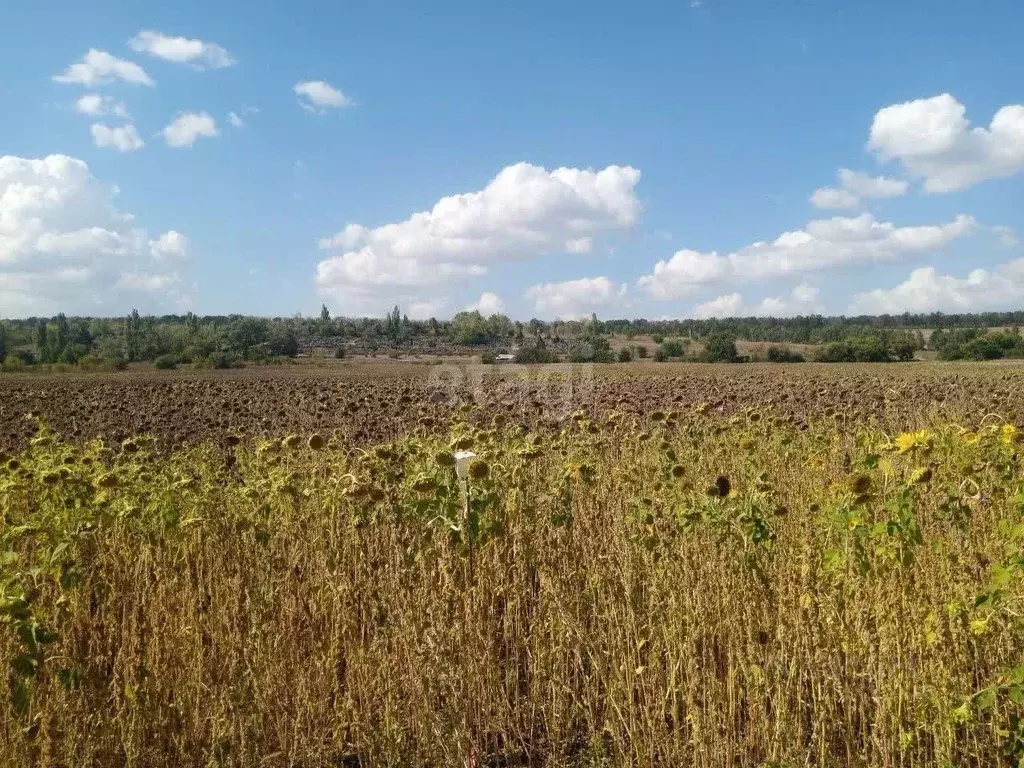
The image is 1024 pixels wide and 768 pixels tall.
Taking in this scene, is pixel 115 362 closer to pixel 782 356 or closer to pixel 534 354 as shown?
pixel 534 354

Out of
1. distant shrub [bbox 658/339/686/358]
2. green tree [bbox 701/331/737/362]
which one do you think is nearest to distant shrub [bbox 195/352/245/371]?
A: distant shrub [bbox 658/339/686/358]

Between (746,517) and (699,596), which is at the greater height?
(746,517)

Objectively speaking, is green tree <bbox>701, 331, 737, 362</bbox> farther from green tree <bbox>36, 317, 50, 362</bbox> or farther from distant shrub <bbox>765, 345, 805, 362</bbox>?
green tree <bbox>36, 317, 50, 362</bbox>

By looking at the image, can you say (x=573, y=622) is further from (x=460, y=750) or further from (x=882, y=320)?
(x=882, y=320)

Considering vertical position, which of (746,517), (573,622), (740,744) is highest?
(746,517)

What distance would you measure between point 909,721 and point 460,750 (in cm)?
165

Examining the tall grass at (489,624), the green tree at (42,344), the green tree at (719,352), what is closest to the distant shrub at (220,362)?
the green tree at (42,344)

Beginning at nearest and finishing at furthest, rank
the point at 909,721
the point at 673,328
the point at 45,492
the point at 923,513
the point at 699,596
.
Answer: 1. the point at 909,721
2. the point at 699,596
3. the point at 45,492
4. the point at 923,513
5. the point at 673,328

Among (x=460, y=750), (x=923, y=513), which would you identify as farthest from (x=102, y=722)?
(x=923, y=513)

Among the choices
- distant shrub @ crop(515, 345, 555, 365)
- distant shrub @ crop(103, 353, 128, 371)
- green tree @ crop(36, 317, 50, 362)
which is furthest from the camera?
green tree @ crop(36, 317, 50, 362)

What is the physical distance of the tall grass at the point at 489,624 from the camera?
2699 millimetres

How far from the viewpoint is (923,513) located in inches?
186

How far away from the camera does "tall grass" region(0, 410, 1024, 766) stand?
8.86ft

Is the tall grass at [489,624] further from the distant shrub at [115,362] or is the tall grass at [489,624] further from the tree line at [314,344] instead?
the distant shrub at [115,362]
